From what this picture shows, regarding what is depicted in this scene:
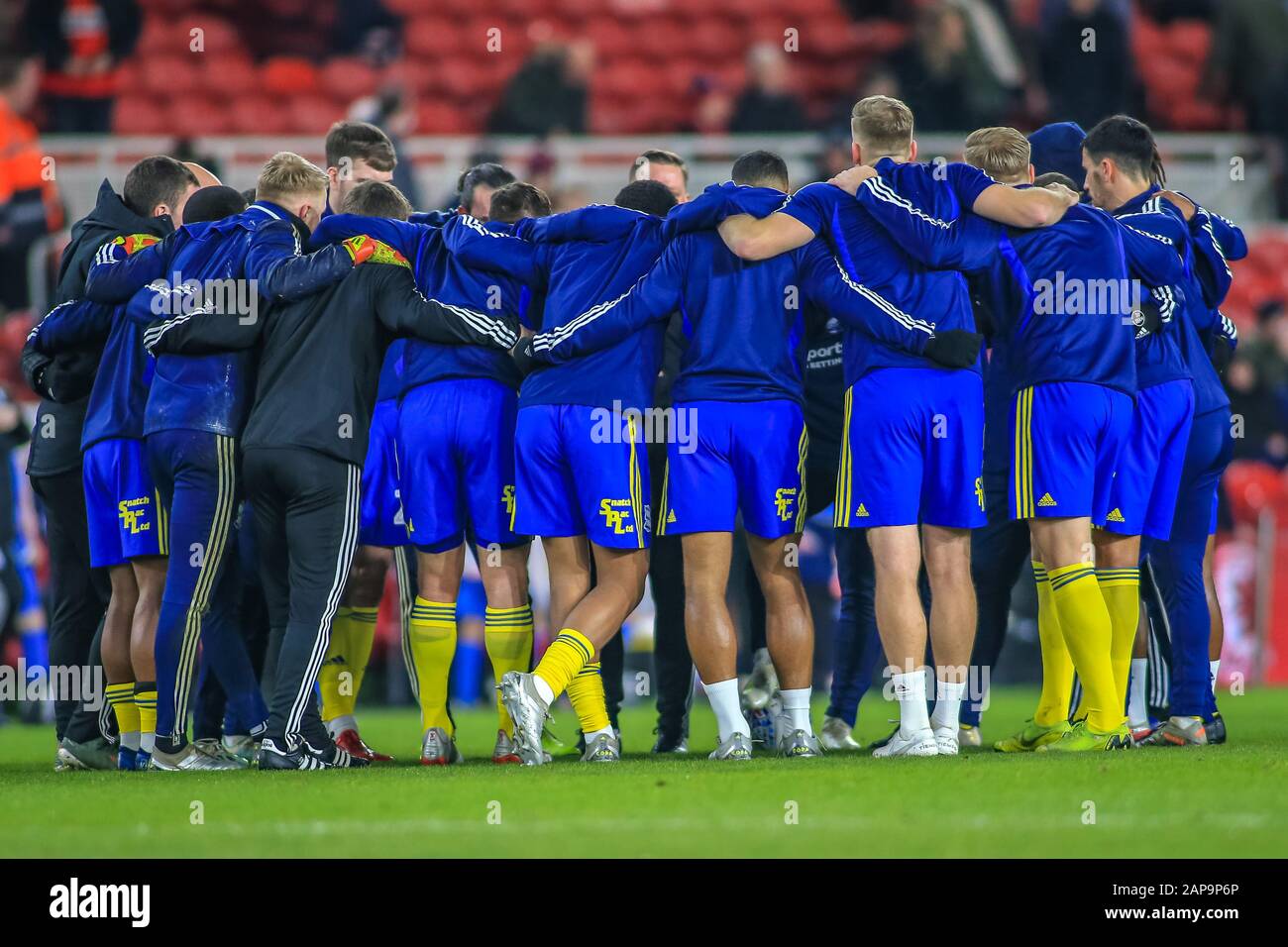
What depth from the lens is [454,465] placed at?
21.7 feet

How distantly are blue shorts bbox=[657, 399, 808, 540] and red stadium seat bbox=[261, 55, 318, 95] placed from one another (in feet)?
34.6

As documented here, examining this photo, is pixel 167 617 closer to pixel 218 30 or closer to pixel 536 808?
pixel 536 808

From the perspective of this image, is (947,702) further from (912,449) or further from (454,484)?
(454,484)

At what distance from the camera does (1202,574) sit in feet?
23.3

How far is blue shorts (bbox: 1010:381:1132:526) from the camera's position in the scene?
20.6ft

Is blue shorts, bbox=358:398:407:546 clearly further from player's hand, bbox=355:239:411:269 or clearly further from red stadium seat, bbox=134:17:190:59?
red stadium seat, bbox=134:17:190:59

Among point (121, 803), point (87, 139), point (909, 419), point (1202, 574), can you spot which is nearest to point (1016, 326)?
point (909, 419)

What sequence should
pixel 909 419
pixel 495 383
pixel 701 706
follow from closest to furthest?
1. pixel 909 419
2. pixel 495 383
3. pixel 701 706

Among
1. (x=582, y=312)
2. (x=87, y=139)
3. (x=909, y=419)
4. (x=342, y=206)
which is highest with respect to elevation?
(x=87, y=139)

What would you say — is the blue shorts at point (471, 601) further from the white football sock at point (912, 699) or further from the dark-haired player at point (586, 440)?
the white football sock at point (912, 699)

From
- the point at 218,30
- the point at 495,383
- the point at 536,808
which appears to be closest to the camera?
the point at 536,808

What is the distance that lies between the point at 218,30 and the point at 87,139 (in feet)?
7.69

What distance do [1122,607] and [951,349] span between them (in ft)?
4.46

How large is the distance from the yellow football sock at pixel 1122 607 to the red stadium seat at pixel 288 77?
11.3 metres
